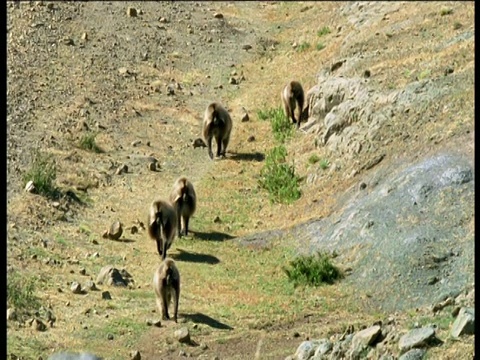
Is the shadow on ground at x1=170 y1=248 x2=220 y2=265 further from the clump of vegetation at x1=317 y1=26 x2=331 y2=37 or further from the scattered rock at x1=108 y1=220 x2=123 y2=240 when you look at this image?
the clump of vegetation at x1=317 y1=26 x2=331 y2=37

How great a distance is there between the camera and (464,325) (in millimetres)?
13734

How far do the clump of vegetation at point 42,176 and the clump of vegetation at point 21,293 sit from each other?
405cm

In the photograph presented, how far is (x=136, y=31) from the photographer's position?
115 ft

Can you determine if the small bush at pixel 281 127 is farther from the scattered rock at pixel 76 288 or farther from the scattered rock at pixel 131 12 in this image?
the scattered rock at pixel 131 12

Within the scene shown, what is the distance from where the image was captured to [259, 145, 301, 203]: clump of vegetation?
23250 millimetres

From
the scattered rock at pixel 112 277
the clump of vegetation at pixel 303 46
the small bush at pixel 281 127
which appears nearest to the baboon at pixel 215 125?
the small bush at pixel 281 127

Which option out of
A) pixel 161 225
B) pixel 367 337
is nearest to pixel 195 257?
pixel 161 225

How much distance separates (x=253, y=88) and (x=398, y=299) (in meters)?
14.3

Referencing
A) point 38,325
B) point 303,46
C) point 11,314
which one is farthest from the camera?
point 303,46

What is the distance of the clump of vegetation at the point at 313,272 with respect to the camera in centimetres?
1872

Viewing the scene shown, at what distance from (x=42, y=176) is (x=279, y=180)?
445cm

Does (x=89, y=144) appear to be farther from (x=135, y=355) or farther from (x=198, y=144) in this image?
(x=135, y=355)

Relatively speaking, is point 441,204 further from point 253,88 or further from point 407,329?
point 253,88

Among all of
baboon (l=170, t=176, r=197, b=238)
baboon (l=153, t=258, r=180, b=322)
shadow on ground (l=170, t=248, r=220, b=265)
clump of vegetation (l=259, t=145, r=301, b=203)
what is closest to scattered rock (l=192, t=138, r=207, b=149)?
clump of vegetation (l=259, t=145, r=301, b=203)
